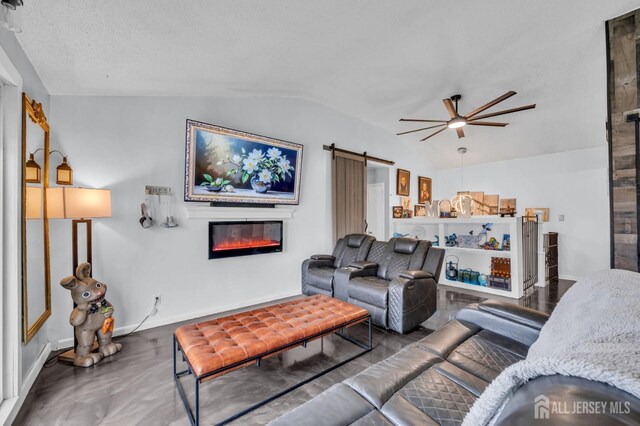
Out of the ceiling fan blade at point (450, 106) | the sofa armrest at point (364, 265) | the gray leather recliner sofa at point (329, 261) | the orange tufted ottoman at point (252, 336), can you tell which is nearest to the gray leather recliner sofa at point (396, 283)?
the sofa armrest at point (364, 265)

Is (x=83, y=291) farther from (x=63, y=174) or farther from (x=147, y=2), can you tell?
(x=147, y=2)

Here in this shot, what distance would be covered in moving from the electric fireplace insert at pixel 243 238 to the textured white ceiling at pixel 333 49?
1.67 metres

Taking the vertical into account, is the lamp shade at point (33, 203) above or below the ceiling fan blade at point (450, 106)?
below

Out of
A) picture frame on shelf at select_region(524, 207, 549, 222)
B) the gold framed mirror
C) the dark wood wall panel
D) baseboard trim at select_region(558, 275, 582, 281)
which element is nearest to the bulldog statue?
the gold framed mirror

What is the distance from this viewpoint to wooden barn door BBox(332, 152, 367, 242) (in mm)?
4699

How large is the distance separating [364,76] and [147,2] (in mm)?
2424

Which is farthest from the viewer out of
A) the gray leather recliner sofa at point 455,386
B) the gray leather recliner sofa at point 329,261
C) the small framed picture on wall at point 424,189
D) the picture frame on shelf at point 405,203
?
the small framed picture on wall at point 424,189

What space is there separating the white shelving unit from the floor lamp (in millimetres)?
4282

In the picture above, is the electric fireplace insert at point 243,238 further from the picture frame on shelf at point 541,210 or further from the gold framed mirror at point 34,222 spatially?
the picture frame on shelf at point 541,210

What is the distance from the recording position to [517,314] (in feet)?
5.62

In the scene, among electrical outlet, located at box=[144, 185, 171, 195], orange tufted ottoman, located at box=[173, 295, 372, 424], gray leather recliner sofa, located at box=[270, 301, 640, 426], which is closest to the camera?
gray leather recliner sofa, located at box=[270, 301, 640, 426]

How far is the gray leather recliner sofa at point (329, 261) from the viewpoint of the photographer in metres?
3.60

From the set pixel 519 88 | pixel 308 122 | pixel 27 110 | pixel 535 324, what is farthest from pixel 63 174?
pixel 519 88

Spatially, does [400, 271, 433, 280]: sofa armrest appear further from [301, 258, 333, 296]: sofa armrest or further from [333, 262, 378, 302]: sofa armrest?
[301, 258, 333, 296]: sofa armrest
